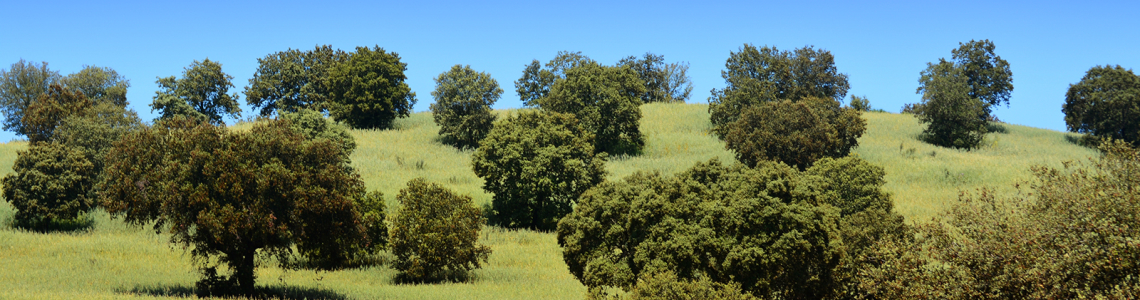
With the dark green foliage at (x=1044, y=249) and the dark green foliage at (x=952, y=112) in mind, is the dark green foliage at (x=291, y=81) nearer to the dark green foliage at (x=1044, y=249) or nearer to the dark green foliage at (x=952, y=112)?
the dark green foliage at (x=952, y=112)

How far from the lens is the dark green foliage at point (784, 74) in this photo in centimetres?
8762

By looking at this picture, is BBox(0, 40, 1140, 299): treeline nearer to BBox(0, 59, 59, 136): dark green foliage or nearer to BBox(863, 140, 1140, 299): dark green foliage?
BBox(863, 140, 1140, 299): dark green foliage

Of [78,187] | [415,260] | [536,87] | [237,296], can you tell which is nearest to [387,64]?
[536,87]

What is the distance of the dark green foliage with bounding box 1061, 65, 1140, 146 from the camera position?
88.3 meters

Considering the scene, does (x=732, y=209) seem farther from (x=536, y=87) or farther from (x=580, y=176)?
(x=536, y=87)

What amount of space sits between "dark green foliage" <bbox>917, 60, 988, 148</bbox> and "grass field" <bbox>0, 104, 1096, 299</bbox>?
7.72ft

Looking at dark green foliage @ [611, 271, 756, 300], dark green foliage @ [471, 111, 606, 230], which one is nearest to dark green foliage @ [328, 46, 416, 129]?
dark green foliage @ [471, 111, 606, 230]

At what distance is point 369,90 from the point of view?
87.3 meters

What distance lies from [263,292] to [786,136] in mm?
39845

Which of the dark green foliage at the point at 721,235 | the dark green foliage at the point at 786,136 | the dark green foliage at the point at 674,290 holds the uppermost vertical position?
the dark green foliage at the point at 786,136

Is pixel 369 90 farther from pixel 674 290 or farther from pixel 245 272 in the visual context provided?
pixel 674 290

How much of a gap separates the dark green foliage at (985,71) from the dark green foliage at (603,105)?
1887 inches

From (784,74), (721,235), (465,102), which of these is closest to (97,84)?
(465,102)

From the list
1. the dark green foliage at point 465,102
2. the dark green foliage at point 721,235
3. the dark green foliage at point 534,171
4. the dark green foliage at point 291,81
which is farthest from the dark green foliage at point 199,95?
the dark green foliage at point 721,235
